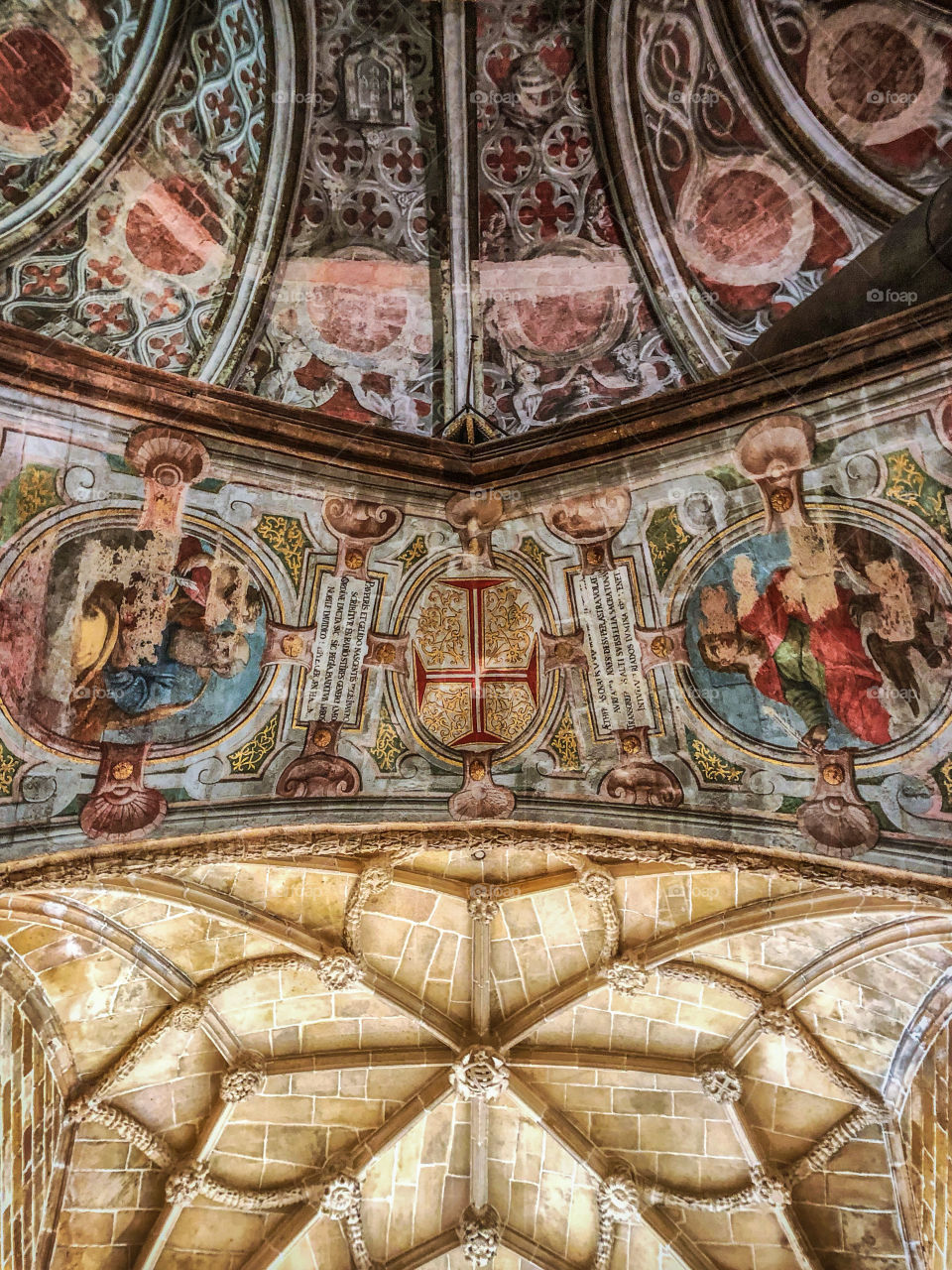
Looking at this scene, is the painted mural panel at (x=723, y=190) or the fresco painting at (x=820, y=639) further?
the painted mural panel at (x=723, y=190)

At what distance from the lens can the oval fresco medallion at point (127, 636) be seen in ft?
21.4

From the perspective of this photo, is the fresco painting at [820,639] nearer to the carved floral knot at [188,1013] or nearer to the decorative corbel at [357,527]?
the decorative corbel at [357,527]

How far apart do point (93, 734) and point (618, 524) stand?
3.83 m

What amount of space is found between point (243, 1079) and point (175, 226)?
771cm

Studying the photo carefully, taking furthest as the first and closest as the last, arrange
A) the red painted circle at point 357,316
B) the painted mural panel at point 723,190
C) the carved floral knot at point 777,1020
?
the carved floral knot at point 777,1020
the red painted circle at point 357,316
the painted mural panel at point 723,190

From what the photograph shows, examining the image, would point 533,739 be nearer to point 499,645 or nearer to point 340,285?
point 499,645

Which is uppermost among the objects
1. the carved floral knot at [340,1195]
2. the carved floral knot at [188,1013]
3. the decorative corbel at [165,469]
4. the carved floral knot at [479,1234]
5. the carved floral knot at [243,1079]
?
the decorative corbel at [165,469]

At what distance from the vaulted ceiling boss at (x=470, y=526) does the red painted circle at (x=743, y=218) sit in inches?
1.4

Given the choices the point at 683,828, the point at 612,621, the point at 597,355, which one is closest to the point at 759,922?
the point at 683,828

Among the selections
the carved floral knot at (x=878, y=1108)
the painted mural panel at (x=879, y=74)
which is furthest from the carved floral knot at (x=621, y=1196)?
the painted mural panel at (x=879, y=74)

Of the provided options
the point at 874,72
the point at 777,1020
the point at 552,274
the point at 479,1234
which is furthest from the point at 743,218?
the point at 479,1234

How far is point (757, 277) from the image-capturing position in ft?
25.9

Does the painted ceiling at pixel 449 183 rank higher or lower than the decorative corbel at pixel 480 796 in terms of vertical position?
higher

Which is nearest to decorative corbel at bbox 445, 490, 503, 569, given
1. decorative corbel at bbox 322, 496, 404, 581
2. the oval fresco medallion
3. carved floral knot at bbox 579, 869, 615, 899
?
decorative corbel at bbox 322, 496, 404, 581
